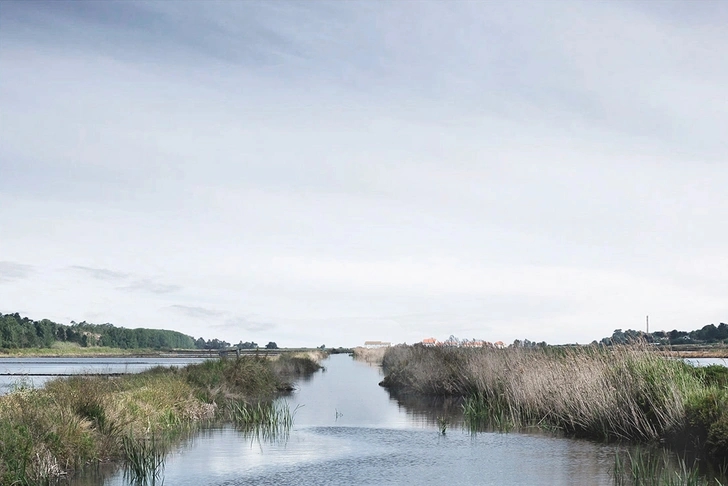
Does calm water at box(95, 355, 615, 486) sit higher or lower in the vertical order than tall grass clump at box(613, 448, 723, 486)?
lower

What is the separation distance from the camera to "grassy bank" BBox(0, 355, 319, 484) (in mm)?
15617

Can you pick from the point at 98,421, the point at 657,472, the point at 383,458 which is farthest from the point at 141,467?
the point at 657,472

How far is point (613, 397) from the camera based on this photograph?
23625mm

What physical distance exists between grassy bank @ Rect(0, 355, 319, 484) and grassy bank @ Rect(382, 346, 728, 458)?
360 inches

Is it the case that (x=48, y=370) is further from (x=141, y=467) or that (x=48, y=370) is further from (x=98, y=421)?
(x=141, y=467)

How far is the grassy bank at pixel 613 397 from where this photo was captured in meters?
20.6

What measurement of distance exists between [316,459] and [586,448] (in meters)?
7.71

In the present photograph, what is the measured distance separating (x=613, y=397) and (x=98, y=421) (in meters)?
15.2

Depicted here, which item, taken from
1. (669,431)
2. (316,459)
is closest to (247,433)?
(316,459)

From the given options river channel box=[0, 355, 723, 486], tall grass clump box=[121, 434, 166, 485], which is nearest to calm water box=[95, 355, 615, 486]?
river channel box=[0, 355, 723, 486]

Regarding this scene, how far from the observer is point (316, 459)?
20.1 m

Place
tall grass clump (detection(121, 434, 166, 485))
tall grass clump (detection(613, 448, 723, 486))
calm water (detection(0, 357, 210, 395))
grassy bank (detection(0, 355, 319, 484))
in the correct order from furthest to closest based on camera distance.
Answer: calm water (detection(0, 357, 210, 395))
tall grass clump (detection(121, 434, 166, 485))
grassy bank (detection(0, 355, 319, 484))
tall grass clump (detection(613, 448, 723, 486))

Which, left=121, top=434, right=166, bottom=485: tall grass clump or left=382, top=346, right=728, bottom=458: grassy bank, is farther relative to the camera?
left=382, top=346, right=728, bottom=458: grassy bank

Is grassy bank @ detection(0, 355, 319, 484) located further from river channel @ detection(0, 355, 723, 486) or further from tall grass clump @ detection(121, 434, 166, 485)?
river channel @ detection(0, 355, 723, 486)
